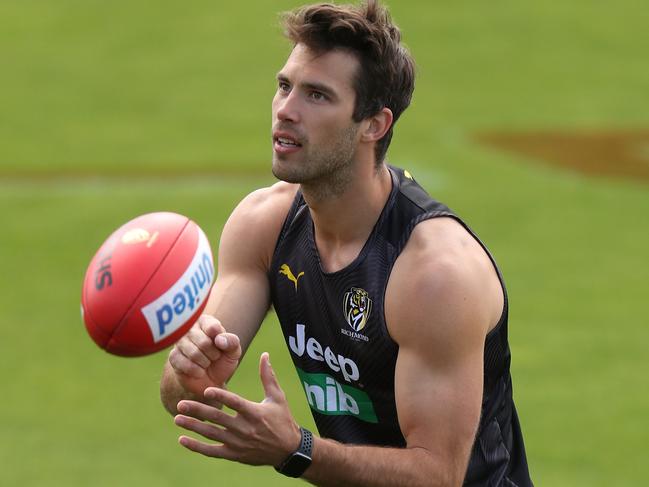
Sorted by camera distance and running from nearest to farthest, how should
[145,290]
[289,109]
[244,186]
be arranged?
[289,109] → [145,290] → [244,186]

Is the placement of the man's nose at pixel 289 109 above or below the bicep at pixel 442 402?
above

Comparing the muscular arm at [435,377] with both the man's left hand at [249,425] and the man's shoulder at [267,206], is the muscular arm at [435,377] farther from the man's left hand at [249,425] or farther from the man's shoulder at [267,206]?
the man's shoulder at [267,206]

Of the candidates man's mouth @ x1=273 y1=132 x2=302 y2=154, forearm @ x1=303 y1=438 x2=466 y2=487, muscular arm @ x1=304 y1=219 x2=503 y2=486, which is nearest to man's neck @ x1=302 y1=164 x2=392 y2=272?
man's mouth @ x1=273 y1=132 x2=302 y2=154

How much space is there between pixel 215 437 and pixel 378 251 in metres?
1.28

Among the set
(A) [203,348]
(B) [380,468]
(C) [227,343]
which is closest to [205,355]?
(A) [203,348]

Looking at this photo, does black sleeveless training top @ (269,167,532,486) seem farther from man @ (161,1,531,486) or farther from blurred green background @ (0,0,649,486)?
blurred green background @ (0,0,649,486)

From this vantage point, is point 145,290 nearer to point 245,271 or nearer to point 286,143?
point 245,271

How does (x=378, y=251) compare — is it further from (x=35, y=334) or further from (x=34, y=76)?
(x=34, y=76)

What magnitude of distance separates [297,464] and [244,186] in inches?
490

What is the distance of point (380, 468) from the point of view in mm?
5668

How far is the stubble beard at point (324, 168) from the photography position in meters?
6.04

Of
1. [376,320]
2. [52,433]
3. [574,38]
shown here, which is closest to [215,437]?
[376,320]

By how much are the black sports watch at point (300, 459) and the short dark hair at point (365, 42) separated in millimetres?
1470

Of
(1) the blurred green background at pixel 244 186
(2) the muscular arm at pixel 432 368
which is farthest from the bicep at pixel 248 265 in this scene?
(1) the blurred green background at pixel 244 186
